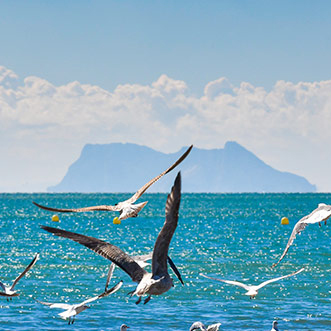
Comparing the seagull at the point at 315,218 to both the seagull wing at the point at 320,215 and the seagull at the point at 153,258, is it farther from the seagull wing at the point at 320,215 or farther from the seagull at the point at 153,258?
the seagull at the point at 153,258

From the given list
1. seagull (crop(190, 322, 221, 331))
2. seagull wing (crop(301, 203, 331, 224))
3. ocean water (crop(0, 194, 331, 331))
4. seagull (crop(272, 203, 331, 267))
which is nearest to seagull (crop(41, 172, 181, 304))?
ocean water (crop(0, 194, 331, 331))

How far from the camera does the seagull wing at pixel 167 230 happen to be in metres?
10.8

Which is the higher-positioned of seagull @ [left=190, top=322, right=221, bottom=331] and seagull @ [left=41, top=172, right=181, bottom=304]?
seagull @ [left=41, top=172, right=181, bottom=304]

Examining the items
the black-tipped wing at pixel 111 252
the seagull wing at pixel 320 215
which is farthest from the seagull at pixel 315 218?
the black-tipped wing at pixel 111 252

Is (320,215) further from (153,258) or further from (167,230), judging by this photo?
(167,230)

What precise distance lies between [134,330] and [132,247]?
37529mm

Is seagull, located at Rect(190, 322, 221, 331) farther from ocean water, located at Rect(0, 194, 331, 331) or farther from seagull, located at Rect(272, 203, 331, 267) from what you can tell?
ocean water, located at Rect(0, 194, 331, 331)

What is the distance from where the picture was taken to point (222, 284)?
120ft

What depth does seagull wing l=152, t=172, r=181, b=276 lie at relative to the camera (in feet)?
35.5

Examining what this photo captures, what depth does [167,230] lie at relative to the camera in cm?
1152

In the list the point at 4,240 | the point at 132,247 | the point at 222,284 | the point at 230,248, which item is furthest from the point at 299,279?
the point at 4,240

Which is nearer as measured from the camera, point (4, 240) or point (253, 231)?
point (4, 240)

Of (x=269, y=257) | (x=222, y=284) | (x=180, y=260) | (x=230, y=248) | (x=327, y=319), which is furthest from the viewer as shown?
(x=230, y=248)

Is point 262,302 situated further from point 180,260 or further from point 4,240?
point 4,240
